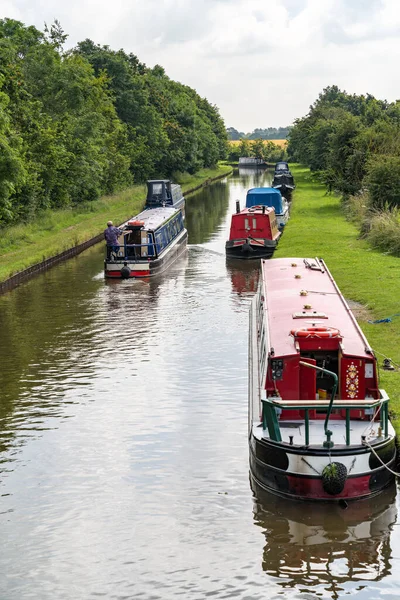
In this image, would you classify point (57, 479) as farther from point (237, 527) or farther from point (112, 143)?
point (112, 143)

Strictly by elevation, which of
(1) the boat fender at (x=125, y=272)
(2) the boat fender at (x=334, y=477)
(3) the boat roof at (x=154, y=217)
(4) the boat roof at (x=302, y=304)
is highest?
(3) the boat roof at (x=154, y=217)

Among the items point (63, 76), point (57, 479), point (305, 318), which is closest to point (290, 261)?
point (305, 318)

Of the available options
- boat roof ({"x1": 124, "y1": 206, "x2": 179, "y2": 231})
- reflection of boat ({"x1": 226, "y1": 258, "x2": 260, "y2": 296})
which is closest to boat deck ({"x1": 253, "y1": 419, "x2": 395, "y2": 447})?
reflection of boat ({"x1": 226, "y1": 258, "x2": 260, "y2": 296})

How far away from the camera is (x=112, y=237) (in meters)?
32.1

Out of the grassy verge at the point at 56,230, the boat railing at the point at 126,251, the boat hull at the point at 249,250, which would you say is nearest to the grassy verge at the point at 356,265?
the boat hull at the point at 249,250

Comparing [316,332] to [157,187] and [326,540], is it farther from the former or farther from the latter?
[157,187]

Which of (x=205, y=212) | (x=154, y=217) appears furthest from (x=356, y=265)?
(x=205, y=212)

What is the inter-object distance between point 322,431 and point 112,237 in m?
20.0

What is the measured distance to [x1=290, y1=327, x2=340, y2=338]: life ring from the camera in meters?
14.4

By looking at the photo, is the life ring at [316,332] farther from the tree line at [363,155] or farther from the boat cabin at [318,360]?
the tree line at [363,155]

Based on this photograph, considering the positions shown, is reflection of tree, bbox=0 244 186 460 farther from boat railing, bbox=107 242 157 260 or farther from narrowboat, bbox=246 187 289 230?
narrowboat, bbox=246 187 289 230

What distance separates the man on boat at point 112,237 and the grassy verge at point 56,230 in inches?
126

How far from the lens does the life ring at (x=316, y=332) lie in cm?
1439

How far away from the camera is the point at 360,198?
148 ft
